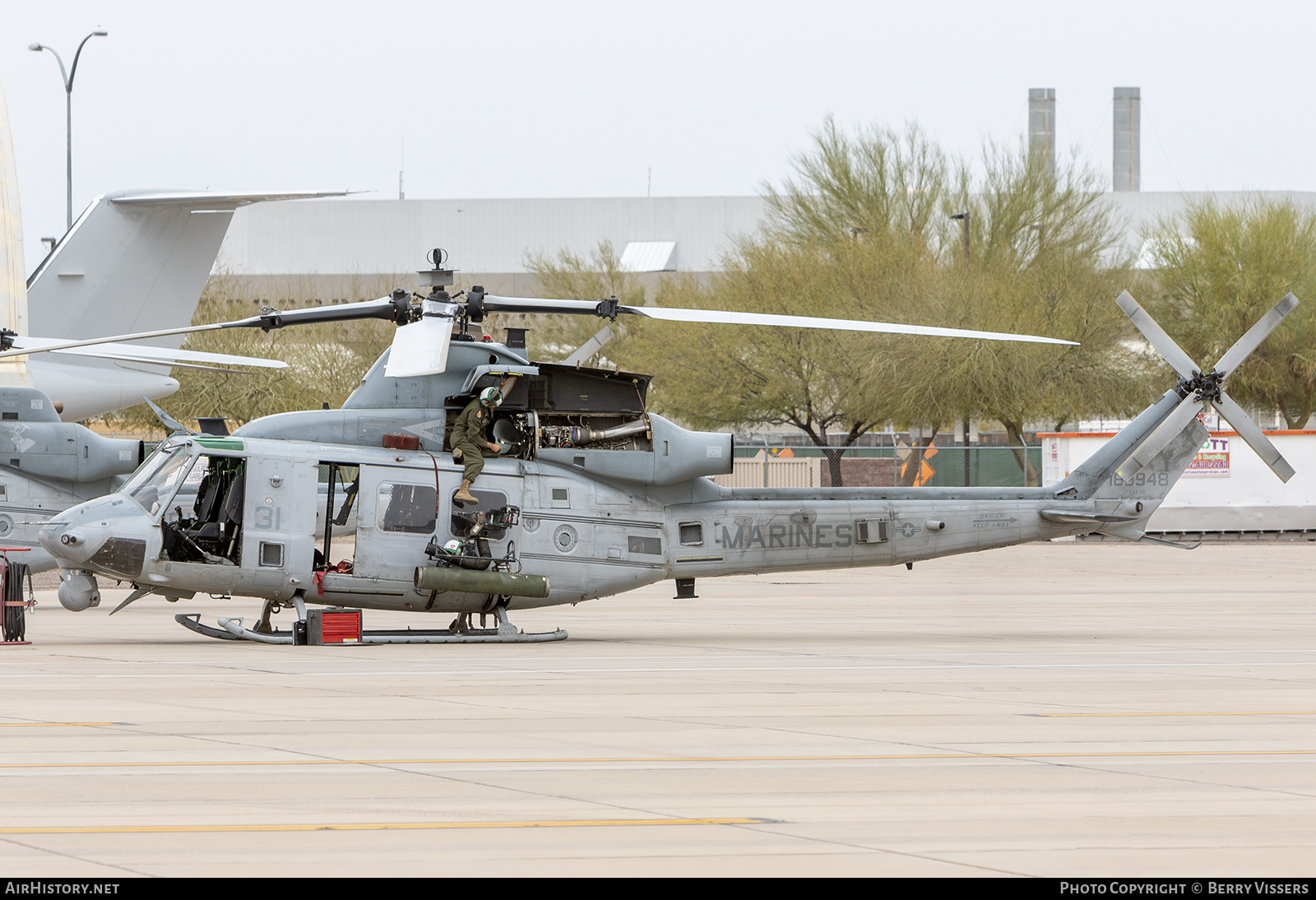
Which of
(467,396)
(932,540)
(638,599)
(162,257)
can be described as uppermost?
(162,257)

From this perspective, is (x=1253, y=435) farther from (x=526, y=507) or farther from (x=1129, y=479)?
(x=526, y=507)

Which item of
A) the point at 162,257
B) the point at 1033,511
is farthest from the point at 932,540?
the point at 162,257

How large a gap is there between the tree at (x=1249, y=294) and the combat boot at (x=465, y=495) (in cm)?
3742

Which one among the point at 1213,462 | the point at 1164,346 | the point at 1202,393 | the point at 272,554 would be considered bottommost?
the point at 272,554

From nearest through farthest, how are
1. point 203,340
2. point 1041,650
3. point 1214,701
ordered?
point 1214,701, point 1041,650, point 203,340

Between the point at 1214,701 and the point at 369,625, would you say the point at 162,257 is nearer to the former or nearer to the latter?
the point at 369,625

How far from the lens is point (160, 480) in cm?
1600

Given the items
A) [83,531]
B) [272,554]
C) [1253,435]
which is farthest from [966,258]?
[83,531]

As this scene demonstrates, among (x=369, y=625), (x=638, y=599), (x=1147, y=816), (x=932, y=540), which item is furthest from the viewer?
(x=638, y=599)

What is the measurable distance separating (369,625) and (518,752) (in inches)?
441

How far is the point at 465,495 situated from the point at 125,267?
49.0ft

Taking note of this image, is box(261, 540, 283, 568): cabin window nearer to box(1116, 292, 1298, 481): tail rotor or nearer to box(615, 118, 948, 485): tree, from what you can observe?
box(1116, 292, 1298, 481): tail rotor

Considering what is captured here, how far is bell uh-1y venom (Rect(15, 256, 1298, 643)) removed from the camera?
15789mm

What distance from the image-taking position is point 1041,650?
16250 mm
